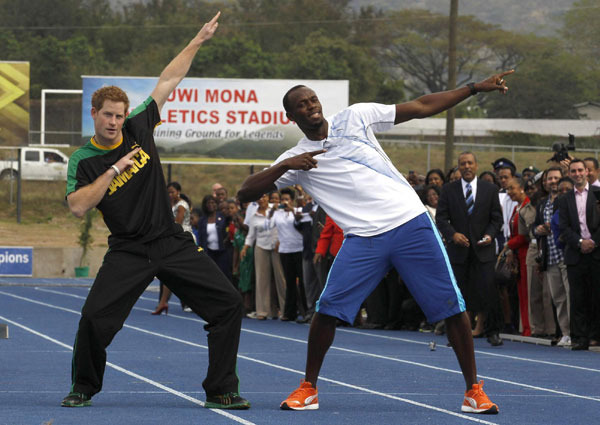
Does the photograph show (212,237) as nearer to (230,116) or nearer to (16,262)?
(16,262)

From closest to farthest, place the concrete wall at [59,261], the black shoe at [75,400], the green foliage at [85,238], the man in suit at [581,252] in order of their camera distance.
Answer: the black shoe at [75,400]
the man in suit at [581,252]
the green foliage at [85,238]
the concrete wall at [59,261]

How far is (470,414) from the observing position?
828 centimetres

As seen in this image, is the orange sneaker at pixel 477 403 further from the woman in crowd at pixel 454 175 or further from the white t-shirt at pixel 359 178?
the woman in crowd at pixel 454 175

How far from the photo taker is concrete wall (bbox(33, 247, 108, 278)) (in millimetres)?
34750

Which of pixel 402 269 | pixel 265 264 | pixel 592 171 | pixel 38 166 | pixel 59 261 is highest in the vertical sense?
pixel 38 166

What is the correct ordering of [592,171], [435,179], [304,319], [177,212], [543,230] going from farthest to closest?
[177,212]
[304,319]
[435,179]
[592,171]
[543,230]

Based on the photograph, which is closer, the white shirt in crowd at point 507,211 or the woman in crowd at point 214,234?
the white shirt in crowd at point 507,211

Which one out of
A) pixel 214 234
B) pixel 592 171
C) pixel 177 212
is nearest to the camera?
pixel 592 171

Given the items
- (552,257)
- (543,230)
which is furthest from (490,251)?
(552,257)

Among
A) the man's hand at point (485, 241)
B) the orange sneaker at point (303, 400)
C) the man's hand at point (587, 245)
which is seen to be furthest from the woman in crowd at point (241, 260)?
the orange sneaker at point (303, 400)

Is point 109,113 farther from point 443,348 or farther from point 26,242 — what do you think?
point 26,242

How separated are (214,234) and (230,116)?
1525 centimetres

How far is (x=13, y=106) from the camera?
37125 mm

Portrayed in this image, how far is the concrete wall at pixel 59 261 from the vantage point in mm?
34750
